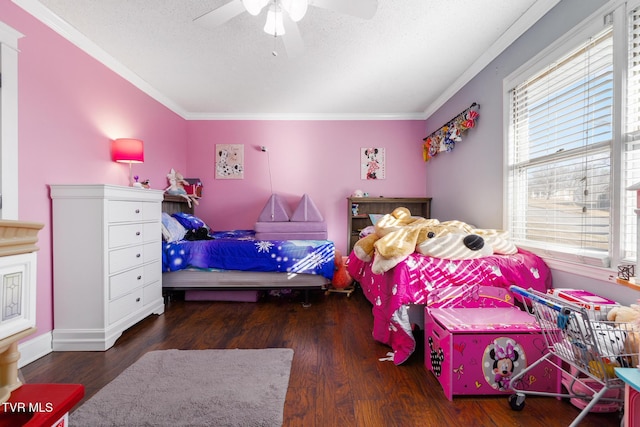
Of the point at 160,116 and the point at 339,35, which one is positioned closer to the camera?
the point at 339,35

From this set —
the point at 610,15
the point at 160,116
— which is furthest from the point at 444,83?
the point at 160,116

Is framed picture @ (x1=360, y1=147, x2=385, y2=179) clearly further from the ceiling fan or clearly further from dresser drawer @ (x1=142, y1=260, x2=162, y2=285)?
dresser drawer @ (x1=142, y1=260, x2=162, y2=285)

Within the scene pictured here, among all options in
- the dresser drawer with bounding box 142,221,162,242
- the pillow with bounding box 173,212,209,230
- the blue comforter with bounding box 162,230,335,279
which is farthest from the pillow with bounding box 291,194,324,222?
the dresser drawer with bounding box 142,221,162,242

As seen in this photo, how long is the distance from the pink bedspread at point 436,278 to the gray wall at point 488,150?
0.20m

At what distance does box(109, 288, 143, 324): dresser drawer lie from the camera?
7.82 feet

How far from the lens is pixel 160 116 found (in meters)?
3.95

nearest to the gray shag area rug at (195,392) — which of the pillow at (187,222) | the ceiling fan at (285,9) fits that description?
the pillow at (187,222)

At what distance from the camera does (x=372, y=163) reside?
15.3 feet

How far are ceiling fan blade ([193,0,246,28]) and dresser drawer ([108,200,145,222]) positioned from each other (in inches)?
59.5

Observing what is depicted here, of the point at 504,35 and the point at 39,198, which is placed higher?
the point at 504,35

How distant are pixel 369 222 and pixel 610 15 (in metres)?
3.29

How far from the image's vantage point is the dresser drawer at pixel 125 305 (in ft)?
7.82

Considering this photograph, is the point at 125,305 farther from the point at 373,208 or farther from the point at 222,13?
the point at 373,208

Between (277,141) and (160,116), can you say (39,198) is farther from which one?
(277,141)
